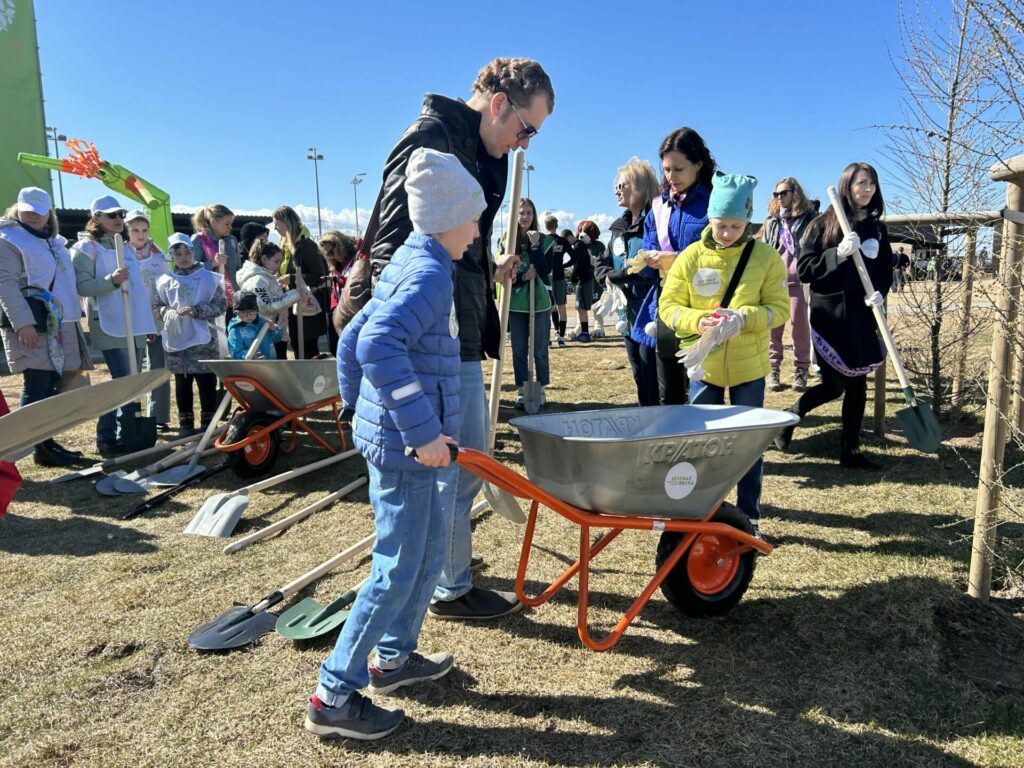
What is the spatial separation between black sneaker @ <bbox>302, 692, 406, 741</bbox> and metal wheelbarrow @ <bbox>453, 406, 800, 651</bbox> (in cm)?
69

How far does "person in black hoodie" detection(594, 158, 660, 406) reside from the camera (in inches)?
167

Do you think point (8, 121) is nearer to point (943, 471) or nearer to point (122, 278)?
point (122, 278)

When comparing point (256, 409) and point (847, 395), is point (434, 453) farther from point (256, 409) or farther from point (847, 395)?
point (847, 395)

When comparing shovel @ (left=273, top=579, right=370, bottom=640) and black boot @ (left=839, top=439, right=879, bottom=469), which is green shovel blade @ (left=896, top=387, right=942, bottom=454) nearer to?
black boot @ (left=839, top=439, right=879, bottom=469)

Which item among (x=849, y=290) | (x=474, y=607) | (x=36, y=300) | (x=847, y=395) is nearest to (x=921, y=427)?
(x=847, y=395)

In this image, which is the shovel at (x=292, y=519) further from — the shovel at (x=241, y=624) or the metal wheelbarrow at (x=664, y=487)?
the metal wheelbarrow at (x=664, y=487)

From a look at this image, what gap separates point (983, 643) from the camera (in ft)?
8.05

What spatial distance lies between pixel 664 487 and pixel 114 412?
5049 mm

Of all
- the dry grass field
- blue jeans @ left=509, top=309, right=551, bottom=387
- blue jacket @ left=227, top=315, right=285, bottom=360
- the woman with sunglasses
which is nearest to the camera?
the dry grass field

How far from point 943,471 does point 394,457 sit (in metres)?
3.84

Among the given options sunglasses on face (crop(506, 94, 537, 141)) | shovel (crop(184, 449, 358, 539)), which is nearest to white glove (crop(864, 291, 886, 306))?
sunglasses on face (crop(506, 94, 537, 141))

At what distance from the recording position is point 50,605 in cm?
299

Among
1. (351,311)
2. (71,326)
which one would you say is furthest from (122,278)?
(351,311)

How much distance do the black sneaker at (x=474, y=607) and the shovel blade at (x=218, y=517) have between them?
1536 millimetres
